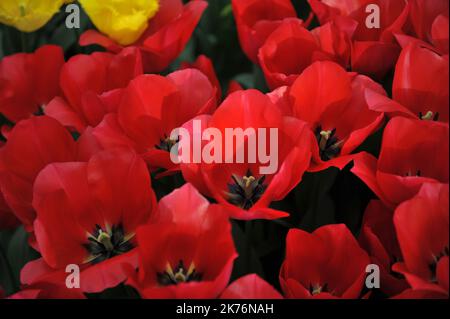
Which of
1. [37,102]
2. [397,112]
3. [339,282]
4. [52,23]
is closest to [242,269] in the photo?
[339,282]

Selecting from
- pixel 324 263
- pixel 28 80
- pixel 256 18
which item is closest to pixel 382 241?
pixel 324 263

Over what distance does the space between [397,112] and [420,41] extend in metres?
0.09

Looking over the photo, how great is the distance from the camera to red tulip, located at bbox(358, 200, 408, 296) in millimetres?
615

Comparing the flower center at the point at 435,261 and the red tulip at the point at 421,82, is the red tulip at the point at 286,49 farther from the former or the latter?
the flower center at the point at 435,261

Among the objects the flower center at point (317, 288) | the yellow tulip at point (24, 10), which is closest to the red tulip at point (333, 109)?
the flower center at point (317, 288)

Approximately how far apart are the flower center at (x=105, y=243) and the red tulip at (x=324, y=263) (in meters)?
0.14

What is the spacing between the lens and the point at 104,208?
64 centimetres

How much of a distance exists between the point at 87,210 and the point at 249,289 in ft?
0.57

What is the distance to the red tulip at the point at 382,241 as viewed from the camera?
62cm

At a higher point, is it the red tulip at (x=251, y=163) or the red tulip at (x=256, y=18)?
the red tulip at (x=256, y=18)

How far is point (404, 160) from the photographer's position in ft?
2.07

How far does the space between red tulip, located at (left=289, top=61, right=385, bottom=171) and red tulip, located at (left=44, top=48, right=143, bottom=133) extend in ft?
0.59

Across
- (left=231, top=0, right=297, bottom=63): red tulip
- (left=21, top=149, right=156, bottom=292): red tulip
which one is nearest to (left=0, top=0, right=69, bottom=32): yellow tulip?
(left=231, top=0, right=297, bottom=63): red tulip

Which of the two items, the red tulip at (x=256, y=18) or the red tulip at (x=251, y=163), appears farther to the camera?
the red tulip at (x=256, y=18)
